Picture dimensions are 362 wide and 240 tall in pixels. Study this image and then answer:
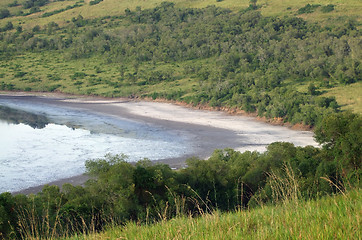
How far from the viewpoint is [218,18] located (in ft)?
303

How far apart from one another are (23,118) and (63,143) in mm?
14557

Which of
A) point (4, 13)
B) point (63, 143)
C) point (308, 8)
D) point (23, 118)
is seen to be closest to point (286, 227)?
point (63, 143)

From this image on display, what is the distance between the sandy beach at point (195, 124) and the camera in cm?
3753

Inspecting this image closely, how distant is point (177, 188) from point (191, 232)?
43.5 ft

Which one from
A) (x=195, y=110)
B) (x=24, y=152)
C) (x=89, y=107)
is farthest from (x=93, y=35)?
(x=24, y=152)

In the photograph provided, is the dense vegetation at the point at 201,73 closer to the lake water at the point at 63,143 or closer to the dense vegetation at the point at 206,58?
the dense vegetation at the point at 206,58

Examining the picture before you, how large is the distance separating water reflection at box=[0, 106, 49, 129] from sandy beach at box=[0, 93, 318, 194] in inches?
250

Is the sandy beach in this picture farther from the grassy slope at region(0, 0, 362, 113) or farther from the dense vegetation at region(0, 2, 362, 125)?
the grassy slope at region(0, 0, 362, 113)

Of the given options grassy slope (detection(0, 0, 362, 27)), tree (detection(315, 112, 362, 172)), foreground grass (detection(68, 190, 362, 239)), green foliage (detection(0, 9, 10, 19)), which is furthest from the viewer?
green foliage (detection(0, 9, 10, 19))

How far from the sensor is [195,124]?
46.8m

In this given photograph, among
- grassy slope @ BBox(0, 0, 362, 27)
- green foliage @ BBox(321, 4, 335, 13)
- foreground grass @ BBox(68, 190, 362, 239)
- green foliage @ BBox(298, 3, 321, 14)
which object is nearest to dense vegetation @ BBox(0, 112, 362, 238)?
foreground grass @ BBox(68, 190, 362, 239)

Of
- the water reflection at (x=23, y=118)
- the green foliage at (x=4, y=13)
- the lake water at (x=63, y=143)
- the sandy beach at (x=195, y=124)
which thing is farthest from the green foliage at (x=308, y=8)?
the green foliage at (x=4, y=13)

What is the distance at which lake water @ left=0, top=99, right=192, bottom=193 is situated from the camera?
97.6ft

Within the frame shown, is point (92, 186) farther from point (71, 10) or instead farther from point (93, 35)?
point (71, 10)
